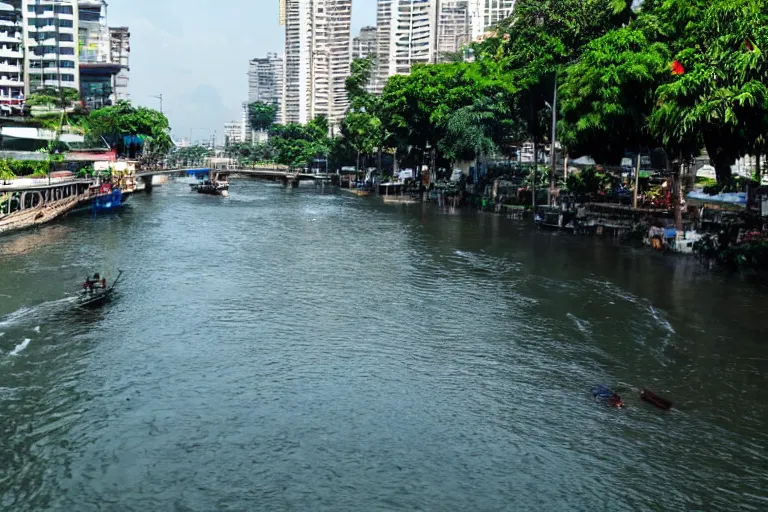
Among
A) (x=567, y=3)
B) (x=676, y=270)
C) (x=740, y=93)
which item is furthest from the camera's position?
(x=567, y=3)

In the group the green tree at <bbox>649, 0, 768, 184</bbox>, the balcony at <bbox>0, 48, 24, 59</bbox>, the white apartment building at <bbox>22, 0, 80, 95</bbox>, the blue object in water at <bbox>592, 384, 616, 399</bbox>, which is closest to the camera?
the blue object in water at <bbox>592, 384, 616, 399</bbox>

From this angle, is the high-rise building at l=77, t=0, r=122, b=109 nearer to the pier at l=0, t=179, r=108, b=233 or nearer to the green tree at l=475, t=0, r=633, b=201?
the pier at l=0, t=179, r=108, b=233

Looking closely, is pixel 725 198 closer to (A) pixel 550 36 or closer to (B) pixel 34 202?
(A) pixel 550 36

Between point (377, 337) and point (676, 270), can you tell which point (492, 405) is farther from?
point (676, 270)

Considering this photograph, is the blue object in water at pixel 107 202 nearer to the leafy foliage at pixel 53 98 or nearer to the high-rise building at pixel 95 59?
the leafy foliage at pixel 53 98

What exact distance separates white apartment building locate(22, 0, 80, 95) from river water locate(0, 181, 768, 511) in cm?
11151

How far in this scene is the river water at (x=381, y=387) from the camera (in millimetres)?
20328

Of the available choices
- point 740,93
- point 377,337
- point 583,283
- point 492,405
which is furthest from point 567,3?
point 492,405

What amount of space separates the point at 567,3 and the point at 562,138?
60.4ft

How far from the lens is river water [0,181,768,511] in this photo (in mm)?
20328

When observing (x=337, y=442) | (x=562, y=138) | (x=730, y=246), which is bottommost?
(x=337, y=442)

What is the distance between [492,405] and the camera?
84.5ft

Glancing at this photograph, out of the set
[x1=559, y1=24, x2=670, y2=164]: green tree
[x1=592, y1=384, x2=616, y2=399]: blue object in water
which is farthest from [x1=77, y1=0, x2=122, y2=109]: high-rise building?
[x1=592, y1=384, x2=616, y2=399]: blue object in water

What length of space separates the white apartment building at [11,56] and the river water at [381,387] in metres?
102
